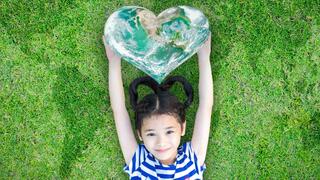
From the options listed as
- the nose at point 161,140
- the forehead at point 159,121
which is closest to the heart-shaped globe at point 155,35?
the forehead at point 159,121

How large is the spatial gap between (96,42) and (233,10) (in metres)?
0.93

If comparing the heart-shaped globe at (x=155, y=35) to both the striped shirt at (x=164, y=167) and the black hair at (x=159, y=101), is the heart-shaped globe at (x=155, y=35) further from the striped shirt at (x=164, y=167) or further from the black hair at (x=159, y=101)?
the striped shirt at (x=164, y=167)

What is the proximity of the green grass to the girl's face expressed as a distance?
0.36m

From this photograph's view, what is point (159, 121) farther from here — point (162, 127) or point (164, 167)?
point (164, 167)

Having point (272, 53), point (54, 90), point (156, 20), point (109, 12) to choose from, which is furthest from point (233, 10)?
point (54, 90)

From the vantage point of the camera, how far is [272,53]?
10.5ft

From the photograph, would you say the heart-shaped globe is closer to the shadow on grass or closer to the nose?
the nose

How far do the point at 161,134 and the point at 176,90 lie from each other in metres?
0.46

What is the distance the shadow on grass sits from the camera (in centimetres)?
322

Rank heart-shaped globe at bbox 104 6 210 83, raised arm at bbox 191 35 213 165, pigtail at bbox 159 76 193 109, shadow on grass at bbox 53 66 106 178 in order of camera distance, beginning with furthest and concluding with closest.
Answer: shadow on grass at bbox 53 66 106 178 < raised arm at bbox 191 35 213 165 < pigtail at bbox 159 76 193 109 < heart-shaped globe at bbox 104 6 210 83

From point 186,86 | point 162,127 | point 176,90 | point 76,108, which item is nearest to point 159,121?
point 162,127

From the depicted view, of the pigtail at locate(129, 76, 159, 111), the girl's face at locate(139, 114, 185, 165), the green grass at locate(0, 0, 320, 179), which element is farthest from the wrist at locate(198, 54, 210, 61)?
the girl's face at locate(139, 114, 185, 165)

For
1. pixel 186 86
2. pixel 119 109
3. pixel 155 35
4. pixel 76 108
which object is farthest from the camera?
pixel 76 108

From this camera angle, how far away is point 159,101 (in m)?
2.87
